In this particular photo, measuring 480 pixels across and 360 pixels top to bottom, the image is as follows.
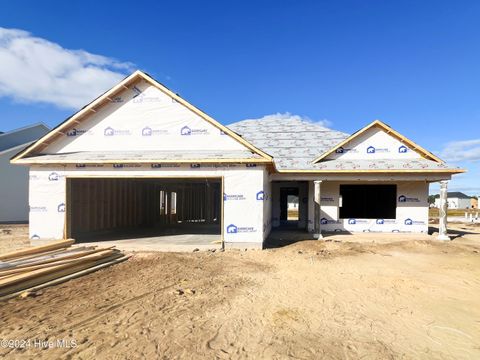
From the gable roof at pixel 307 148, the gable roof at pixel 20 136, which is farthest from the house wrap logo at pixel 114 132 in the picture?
the gable roof at pixel 20 136

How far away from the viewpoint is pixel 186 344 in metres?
4.23

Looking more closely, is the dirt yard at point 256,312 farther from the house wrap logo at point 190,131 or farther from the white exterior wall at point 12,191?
the white exterior wall at point 12,191

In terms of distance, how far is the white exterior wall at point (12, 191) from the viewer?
21.6 metres

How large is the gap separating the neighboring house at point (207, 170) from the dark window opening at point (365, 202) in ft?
0.21

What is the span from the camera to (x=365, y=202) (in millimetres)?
17688

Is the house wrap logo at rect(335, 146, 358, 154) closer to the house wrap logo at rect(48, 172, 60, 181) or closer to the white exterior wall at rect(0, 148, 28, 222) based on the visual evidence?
the house wrap logo at rect(48, 172, 60, 181)

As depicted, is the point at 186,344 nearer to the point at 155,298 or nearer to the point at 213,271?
the point at 155,298

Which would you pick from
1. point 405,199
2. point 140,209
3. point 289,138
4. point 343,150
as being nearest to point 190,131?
point 289,138

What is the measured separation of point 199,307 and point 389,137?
1460 cm

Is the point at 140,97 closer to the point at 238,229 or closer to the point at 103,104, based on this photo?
the point at 103,104

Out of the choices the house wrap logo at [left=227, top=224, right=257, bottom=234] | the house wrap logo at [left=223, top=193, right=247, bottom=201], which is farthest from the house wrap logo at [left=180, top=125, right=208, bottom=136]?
the house wrap logo at [left=227, top=224, right=257, bottom=234]

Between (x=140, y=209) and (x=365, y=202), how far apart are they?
14603 millimetres

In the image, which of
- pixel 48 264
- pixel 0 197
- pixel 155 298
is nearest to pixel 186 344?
pixel 155 298

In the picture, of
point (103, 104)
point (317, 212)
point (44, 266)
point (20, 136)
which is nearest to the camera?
point (44, 266)
